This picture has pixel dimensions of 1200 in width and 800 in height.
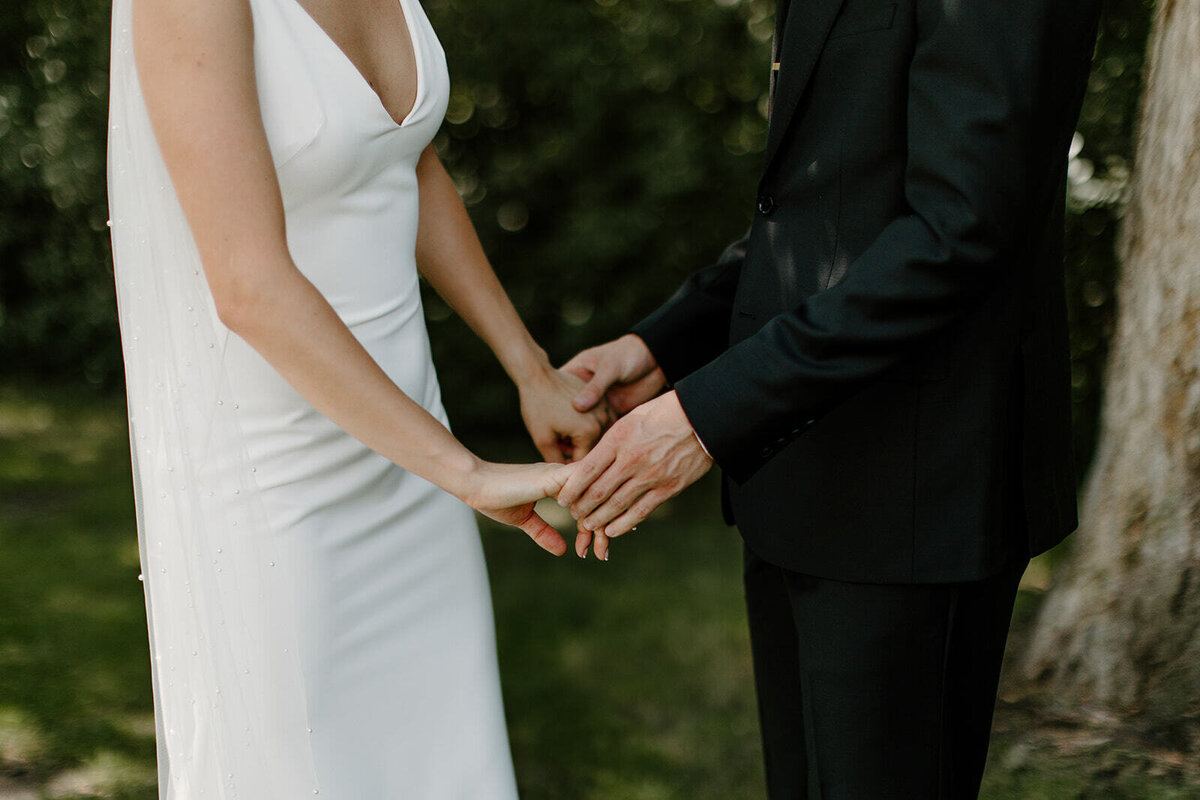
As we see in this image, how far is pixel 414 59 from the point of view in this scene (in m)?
2.01

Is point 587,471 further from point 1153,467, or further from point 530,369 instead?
point 1153,467

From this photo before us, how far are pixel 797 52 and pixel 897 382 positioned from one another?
558 millimetres

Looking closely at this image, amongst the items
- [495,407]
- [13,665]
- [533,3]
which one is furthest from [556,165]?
[13,665]

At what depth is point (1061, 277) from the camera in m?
1.93

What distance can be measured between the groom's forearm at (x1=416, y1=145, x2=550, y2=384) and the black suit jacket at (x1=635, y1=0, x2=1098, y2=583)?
0.67 m

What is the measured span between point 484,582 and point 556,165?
4120 millimetres

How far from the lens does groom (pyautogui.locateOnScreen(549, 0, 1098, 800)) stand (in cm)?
158

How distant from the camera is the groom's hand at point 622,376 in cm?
248

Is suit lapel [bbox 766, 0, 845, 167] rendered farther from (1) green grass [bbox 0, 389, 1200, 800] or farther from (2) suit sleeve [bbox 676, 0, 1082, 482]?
(1) green grass [bbox 0, 389, 1200, 800]

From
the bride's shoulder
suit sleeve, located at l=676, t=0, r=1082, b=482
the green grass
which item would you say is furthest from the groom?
the green grass

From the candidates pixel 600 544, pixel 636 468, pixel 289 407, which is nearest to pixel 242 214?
pixel 289 407

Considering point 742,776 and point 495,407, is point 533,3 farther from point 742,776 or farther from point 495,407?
point 742,776

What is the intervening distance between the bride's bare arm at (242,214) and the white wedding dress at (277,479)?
0.07 m

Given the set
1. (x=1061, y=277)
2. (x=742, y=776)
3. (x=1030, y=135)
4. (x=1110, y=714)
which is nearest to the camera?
(x=1030, y=135)
